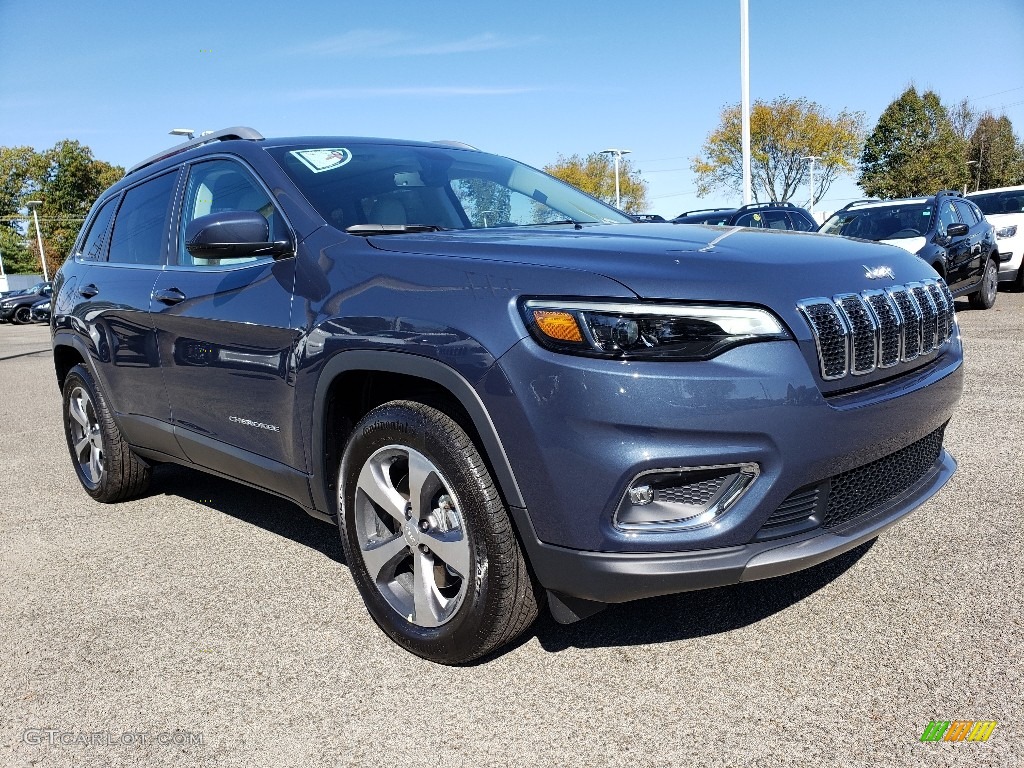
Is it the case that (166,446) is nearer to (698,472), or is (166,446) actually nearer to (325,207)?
(325,207)

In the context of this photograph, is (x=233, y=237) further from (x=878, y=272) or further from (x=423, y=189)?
(x=878, y=272)

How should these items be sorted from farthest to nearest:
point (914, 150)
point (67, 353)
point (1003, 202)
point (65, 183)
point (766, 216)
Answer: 1. point (65, 183)
2. point (914, 150)
3. point (1003, 202)
4. point (766, 216)
5. point (67, 353)

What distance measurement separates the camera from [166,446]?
4043 mm

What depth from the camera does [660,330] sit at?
7.40 ft

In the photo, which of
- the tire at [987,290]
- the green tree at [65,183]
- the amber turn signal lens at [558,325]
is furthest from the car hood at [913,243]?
the green tree at [65,183]

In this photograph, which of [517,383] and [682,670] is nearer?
[517,383]

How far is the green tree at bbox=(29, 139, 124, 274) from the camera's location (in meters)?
62.5

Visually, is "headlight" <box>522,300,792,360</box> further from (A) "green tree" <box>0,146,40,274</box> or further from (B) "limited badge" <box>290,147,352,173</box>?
(A) "green tree" <box>0,146,40,274</box>

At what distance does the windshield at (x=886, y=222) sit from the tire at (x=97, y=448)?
31.6 feet

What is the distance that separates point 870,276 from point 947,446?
274cm

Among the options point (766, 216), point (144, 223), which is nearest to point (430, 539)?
point (144, 223)

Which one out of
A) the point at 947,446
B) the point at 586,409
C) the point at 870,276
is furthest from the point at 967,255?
the point at 586,409

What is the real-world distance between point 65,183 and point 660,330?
69.1 m

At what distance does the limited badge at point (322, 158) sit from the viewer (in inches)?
136
